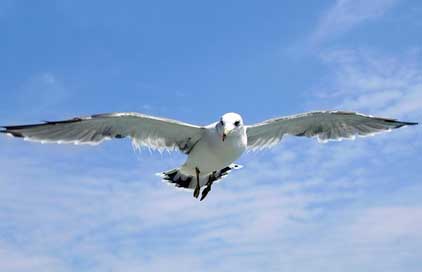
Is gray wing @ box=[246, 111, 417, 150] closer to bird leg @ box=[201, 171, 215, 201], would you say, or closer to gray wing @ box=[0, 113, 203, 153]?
bird leg @ box=[201, 171, 215, 201]

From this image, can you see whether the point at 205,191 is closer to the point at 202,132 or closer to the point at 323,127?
the point at 202,132

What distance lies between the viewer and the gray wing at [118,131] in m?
18.1

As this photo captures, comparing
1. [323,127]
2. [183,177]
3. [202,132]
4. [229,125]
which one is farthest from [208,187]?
[323,127]

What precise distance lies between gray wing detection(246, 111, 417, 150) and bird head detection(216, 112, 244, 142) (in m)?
2.43

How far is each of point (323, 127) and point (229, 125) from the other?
193 inches

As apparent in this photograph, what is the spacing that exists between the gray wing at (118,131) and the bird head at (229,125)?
129 cm

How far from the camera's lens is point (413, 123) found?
71.8 ft

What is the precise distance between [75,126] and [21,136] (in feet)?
5.02

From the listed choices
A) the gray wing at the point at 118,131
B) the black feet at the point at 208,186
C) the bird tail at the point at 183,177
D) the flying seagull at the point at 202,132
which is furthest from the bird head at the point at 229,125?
the bird tail at the point at 183,177

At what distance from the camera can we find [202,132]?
2005 cm

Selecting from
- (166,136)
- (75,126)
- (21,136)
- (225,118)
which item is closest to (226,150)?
(225,118)

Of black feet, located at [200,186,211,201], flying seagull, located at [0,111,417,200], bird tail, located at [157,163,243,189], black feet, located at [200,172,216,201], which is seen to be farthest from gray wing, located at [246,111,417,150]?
black feet, located at [200,186,211,201]

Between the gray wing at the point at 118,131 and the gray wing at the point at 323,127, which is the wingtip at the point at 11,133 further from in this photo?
the gray wing at the point at 323,127

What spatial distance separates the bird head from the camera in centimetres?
1858
